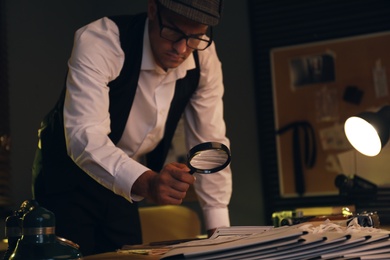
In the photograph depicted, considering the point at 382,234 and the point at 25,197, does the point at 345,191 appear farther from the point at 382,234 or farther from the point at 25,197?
the point at 25,197

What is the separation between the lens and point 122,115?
236cm

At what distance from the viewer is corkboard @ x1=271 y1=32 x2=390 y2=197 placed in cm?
415

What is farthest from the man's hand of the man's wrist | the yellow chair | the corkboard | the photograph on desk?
the corkboard

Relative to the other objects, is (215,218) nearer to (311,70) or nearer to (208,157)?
(208,157)

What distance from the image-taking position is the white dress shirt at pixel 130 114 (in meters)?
1.95

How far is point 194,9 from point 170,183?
719 millimetres

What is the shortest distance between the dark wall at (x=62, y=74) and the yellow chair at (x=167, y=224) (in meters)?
0.75

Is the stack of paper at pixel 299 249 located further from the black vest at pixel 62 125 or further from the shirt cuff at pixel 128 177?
the black vest at pixel 62 125

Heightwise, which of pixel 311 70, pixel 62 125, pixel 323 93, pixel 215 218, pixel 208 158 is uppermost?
pixel 311 70

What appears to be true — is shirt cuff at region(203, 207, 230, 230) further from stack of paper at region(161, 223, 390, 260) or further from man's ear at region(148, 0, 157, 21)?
stack of paper at region(161, 223, 390, 260)

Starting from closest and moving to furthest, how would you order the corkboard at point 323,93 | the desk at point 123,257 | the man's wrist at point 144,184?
the desk at point 123,257
the man's wrist at point 144,184
the corkboard at point 323,93

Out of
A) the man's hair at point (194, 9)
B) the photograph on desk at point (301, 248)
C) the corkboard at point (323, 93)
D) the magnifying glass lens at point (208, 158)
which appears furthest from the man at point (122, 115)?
the corkboard at point (323, 93)

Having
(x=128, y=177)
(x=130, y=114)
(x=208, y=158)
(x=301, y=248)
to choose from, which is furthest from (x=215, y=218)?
(x=301, y=248)

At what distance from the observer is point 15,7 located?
3.86 m
